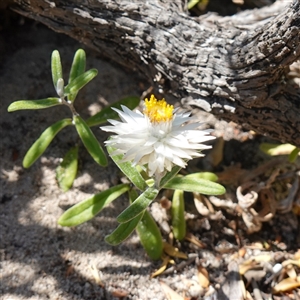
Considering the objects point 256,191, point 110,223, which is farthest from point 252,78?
point 110,223

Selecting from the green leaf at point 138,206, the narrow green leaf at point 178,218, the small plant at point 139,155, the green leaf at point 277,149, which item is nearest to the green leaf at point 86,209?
the small plant at point 139,155

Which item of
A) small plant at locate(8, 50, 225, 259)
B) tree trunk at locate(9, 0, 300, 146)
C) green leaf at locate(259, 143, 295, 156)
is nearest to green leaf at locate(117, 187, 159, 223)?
small plant at locate(8, 50, 225, 259)

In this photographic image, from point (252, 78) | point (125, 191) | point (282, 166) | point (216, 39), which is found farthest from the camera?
point (282, 166)

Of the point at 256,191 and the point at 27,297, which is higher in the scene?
the point at 256,191

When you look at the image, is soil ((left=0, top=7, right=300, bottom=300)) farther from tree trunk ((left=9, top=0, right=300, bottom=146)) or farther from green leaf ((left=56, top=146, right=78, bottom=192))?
tree trunk ((left=9, top=0, right=300, bottom=146))

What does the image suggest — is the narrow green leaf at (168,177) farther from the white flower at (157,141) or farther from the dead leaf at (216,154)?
the dead leaf at (216,154)

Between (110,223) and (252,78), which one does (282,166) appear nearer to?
(252,78)
